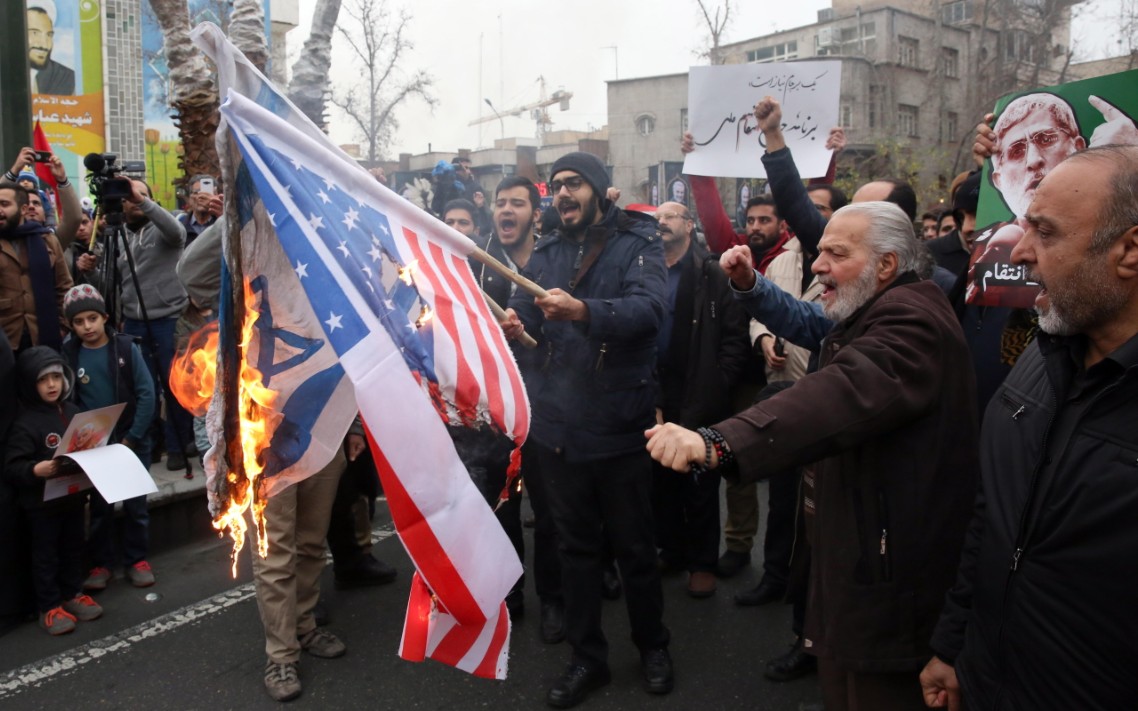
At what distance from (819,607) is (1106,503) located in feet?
3.47

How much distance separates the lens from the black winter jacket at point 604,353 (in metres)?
3.74

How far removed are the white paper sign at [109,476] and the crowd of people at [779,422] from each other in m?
0.08

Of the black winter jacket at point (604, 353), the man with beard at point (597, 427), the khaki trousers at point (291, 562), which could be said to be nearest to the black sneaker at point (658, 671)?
the man with beard at point (597, 427)

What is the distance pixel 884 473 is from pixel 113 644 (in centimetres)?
373

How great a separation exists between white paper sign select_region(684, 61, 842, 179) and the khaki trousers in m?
2.98

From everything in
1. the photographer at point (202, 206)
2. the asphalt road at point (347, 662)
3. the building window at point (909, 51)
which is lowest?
the asphalt road at point (347, 662)

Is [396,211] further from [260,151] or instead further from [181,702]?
[181,702]

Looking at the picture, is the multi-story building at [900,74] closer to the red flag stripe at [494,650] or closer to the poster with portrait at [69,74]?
the poster with portrait at [69,74]

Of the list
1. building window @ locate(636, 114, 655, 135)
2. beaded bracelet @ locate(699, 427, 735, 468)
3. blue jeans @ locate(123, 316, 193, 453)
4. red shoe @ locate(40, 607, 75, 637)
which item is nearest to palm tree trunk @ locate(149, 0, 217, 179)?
blue jeans @ locate(123, 316, 193, 453)

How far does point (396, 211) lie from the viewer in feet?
8.79

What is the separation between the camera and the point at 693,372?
501cm

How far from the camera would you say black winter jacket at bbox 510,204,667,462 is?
3.74 m

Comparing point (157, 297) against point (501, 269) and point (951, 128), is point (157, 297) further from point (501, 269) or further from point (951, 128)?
point (951, 128)

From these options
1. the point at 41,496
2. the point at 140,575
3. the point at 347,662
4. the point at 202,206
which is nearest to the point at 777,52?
the point at 202,206
